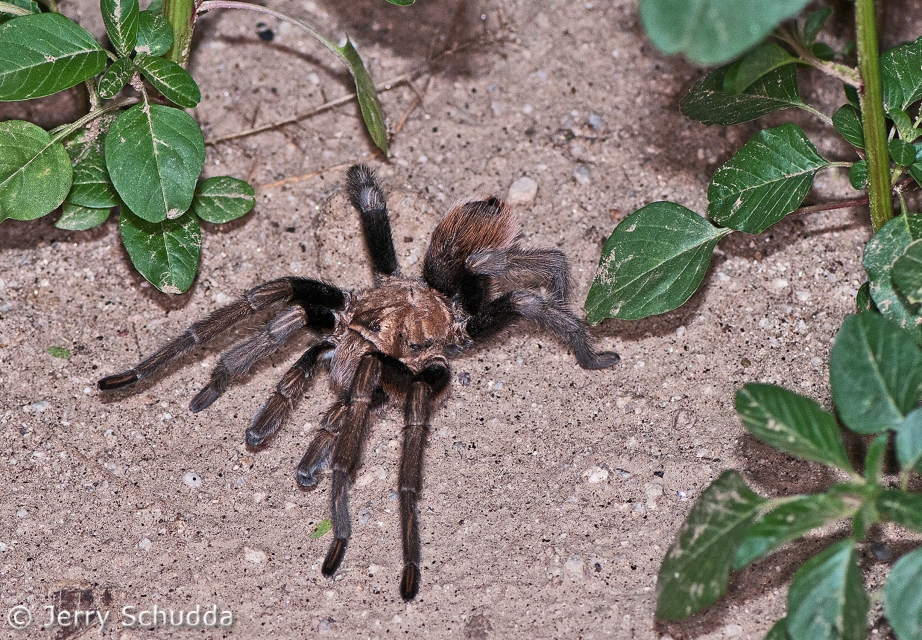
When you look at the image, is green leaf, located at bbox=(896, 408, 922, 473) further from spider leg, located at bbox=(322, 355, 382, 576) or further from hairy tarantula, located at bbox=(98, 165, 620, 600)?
spider leg, located at bbox=(322, 355, 382, 576)

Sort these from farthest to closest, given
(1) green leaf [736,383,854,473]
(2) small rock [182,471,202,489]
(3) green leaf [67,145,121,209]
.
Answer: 1. (3) green leaf [67,145,121,209]
2. (2) small rock [182,471,202,489]
3. (1) green leaf [736,383,854,473]

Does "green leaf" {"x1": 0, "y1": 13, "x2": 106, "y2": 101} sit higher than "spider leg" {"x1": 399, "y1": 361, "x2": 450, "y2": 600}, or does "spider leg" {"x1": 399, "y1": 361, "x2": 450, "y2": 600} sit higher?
"green leaf" {"x1": 0, "y1": 13, "x2": 106, "y2": 101}

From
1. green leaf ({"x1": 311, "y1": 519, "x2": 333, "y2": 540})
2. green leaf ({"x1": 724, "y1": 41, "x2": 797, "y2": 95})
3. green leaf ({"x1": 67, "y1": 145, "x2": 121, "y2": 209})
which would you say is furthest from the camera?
green leaf ({"x1": 67, "y1": 145, "x2": 121, "y2": 209})

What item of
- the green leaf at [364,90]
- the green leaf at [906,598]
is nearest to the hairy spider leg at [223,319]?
the green leaf at [364,90]

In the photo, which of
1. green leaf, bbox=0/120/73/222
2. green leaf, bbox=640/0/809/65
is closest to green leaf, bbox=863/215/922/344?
green leaf, bbox=640/0/809/65

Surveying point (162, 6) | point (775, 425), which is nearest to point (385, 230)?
point (162, 6)

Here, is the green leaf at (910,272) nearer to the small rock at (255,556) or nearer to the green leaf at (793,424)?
the green leaf at (793,424)

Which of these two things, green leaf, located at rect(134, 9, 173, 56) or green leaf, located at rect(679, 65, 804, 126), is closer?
green leaf, located at rect(679, 65, 804, 126)
